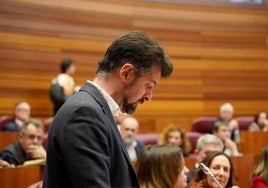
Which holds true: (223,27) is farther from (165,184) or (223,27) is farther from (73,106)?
(73,106)

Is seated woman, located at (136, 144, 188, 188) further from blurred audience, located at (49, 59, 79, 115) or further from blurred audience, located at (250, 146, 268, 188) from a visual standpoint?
blurred audience, located at (49, 59, 79, 115)

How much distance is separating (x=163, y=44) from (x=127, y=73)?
4.16 m

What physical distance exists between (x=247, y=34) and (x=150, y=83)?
15.8ft

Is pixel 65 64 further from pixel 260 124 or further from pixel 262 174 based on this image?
pixel 262 174

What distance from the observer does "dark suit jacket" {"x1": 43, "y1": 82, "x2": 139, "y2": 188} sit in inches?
23.5

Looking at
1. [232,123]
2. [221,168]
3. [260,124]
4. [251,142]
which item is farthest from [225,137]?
[221,168]

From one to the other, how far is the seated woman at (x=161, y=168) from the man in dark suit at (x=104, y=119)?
578 mm

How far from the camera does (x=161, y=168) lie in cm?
127

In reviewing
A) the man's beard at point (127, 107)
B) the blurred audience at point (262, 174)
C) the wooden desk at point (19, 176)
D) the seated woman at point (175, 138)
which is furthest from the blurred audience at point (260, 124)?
the man's beard at point (127, 107)

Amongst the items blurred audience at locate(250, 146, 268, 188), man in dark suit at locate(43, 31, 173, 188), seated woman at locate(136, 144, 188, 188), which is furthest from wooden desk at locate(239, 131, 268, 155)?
man in dark suit at locate(43, 31, 173, 188)

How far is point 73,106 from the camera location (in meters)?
0.63

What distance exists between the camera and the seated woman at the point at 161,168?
126 cm

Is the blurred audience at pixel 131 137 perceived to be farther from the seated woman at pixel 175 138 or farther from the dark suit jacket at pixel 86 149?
the dark suit jacket at pixel 86 149

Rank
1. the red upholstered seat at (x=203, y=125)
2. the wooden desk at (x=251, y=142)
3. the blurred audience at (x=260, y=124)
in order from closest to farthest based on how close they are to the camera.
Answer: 1. the wooden desk at (x=251, y=142)
2. the red upholstered seat at (x=203, y=125)
3. the blurred audience at (x=260, y=124)
